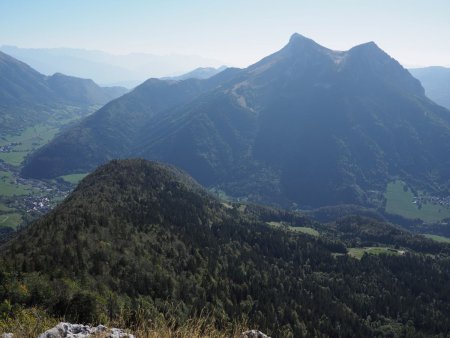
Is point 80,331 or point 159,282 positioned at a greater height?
point 80,331

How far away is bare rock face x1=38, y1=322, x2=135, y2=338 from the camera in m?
24.0

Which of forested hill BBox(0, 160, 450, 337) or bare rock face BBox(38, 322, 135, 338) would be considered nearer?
bare rock face BBox(38, 322, 135, 338)

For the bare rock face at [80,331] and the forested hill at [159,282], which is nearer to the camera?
the bare rock face at [80,331]

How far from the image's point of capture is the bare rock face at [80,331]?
78.7ft

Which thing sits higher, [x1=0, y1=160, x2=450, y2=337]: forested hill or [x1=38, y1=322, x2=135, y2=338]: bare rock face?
[x1=38, y1=322, x2=135, y2=338]: bare rock face

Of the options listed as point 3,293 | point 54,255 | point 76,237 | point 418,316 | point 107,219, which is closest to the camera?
point 3,293

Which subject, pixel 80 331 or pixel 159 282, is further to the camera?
pixel 159 282

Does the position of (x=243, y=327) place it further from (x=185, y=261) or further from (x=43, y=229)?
(x=185, y=261)

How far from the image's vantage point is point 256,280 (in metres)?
177

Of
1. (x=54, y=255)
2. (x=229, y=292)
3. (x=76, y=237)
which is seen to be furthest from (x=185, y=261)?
(x=54, y=255)

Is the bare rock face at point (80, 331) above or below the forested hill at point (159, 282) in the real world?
above

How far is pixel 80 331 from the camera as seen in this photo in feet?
102

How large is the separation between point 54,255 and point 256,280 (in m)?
94.1

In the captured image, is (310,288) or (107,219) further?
(310,288)
